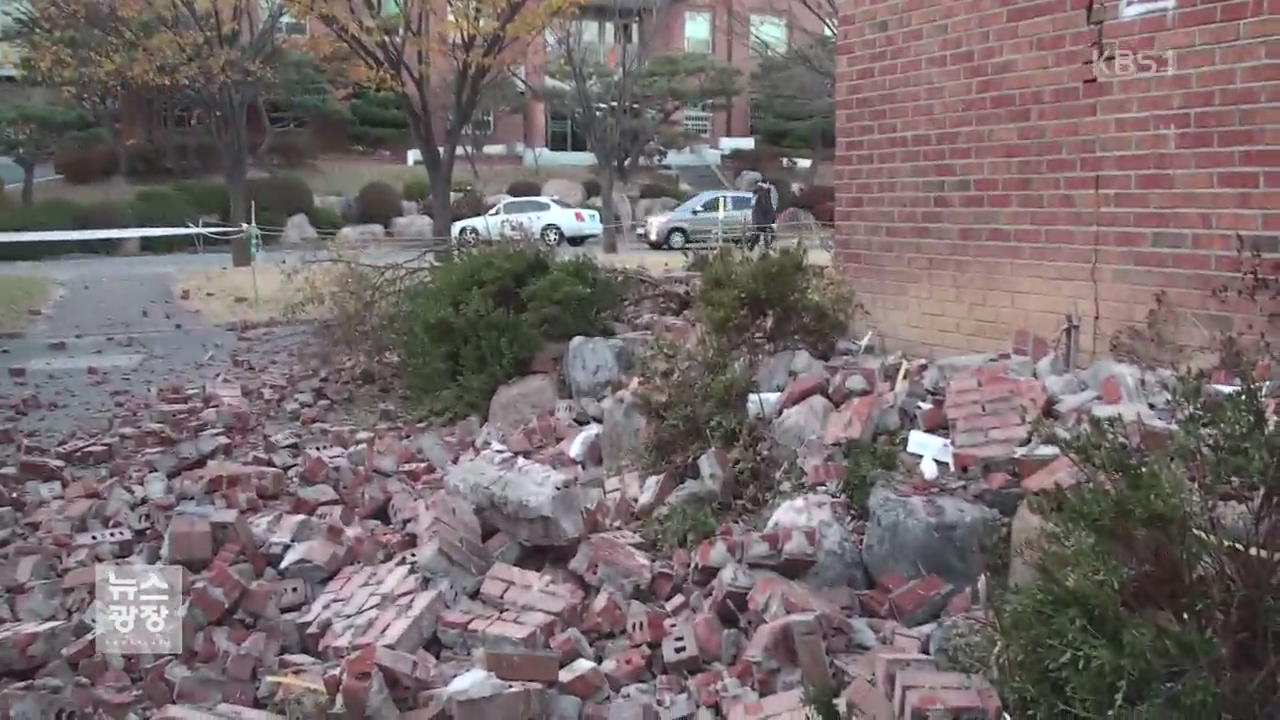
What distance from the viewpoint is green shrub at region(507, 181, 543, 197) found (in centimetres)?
4297

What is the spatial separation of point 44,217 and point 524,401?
29467 mm

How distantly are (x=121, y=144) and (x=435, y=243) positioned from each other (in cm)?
3137

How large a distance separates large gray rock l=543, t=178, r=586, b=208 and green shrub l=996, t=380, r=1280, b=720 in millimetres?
40141

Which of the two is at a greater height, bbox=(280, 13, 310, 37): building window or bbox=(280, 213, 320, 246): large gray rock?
bbox=(280, 13, 310, 37): building window

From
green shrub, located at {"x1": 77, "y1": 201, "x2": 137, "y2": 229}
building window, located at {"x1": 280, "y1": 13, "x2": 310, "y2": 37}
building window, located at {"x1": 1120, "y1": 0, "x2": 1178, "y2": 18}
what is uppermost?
building window, located at {"x1": 280, "y1": 13, "x2": 310, "y2": 37}

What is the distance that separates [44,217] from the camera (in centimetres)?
3303

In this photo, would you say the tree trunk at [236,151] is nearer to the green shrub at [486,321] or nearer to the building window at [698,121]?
the green shrub at [486,321]

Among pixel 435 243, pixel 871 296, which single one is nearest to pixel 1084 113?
pixel 871 296

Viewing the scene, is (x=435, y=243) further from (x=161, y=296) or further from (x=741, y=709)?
(x=741, y=709)

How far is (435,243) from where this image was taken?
14.0 metres

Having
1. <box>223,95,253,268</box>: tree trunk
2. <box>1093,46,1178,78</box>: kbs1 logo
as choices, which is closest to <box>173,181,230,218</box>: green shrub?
<box>223,95,253,268</box>: tree trunk

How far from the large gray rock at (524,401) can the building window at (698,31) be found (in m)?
43.8

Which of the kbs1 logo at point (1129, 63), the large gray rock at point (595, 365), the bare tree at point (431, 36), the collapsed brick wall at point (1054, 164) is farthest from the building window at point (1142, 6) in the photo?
the bare tree at point (431, 36)

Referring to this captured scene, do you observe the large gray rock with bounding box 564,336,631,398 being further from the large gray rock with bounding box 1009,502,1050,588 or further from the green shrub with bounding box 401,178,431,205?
the green shrub with bounding box 401,178,431,205
